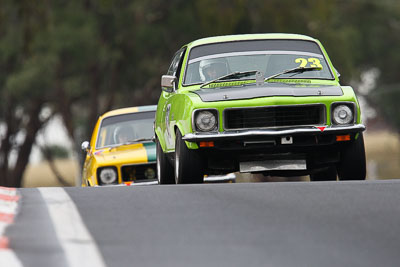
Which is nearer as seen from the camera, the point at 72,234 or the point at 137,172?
the point at 72,234

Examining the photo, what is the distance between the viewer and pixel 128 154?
49.2ft

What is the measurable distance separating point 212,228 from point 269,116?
15.3 ft

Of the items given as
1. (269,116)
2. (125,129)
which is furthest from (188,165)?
(125,129)

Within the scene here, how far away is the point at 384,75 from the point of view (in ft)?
174

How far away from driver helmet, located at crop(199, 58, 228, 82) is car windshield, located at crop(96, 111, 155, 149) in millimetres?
3460

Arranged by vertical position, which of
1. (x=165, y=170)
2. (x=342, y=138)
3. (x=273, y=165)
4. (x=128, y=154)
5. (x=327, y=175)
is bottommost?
(x=327, y=175)

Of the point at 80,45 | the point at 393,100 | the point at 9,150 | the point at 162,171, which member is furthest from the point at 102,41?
the point at 393,100

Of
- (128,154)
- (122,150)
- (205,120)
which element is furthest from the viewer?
(122,150)

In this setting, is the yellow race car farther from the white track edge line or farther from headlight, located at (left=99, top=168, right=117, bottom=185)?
the white track edge line

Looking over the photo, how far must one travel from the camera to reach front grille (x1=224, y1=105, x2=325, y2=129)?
36.8ft

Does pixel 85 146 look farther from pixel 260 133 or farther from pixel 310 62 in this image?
pixel 260 133

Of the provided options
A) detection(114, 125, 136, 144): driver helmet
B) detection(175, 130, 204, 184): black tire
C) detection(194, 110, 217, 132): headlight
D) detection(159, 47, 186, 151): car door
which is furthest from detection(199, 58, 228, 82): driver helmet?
detection(114, 125, 136, 144): driver helmet

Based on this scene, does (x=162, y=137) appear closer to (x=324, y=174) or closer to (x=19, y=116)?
(x=324, y=174)

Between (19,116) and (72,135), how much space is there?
15.7 feet
